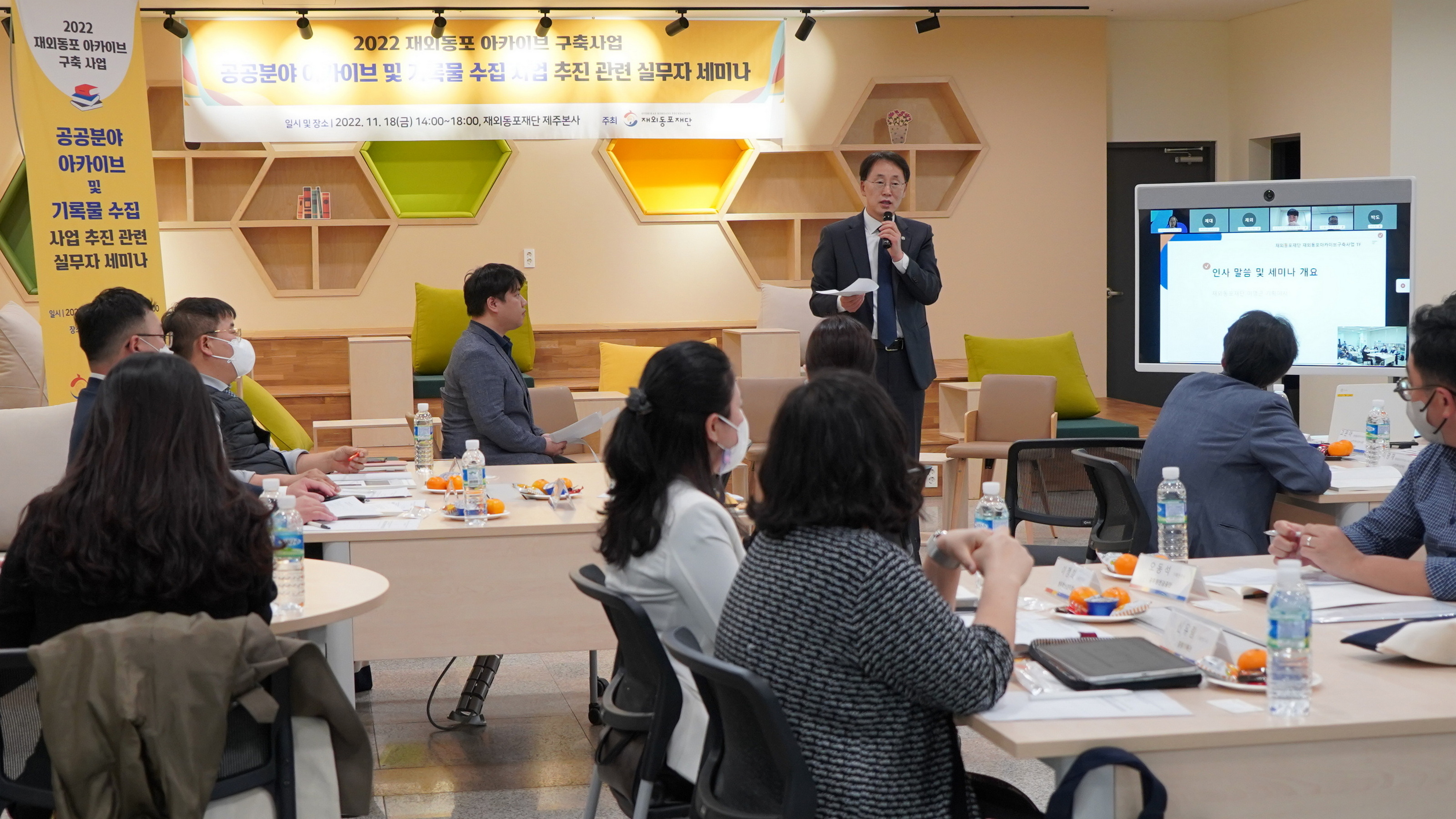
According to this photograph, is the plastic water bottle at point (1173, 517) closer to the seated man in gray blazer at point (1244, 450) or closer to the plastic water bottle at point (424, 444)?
the seated man in gray blazer at point (1244, 450)

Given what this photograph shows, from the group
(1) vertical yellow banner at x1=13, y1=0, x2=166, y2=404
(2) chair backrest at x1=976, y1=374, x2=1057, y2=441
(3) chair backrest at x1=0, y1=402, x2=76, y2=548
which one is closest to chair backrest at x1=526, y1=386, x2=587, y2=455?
(1) vertical yellow banner at x1=13, y1=0, x2=166, y2=404

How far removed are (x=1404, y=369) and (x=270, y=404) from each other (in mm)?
4112

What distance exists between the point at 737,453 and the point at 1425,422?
1.29 metres

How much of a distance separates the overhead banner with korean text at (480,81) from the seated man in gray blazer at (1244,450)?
5.12m

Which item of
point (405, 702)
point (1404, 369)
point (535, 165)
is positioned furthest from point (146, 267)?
point (1404, 369)

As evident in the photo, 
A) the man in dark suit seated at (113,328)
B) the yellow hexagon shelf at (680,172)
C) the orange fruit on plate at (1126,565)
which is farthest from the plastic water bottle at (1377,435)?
the yellow hexagon shelf at (680,172)

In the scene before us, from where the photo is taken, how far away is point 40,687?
5.74 ft

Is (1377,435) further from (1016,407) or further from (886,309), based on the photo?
(1016,407)

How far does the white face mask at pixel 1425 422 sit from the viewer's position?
2359 mm

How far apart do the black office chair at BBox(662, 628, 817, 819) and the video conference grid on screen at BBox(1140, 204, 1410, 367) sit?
3.03 m

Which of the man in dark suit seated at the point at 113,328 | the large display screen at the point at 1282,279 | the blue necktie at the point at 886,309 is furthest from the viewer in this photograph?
the blue necktie at the point at 886,309

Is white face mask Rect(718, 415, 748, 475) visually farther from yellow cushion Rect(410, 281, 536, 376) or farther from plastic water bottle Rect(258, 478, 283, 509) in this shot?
yellow cushion Rect(410, 281, 536, 376)

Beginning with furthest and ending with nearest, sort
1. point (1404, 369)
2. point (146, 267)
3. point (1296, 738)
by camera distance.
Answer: point (146, 267), point (1404, 369), point (1296, 738)

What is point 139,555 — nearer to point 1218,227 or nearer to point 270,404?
point 270,404
